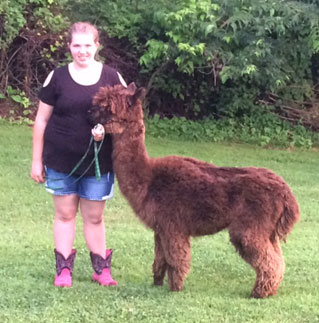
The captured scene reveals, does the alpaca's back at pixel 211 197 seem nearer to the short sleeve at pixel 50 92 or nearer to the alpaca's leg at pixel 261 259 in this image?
the alpaca's leg at pixel 261 259

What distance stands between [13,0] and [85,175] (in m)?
8.58

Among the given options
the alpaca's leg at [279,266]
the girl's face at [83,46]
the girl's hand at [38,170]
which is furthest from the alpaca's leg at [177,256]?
the girl's face at [83,46]

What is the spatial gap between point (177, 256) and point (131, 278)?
0.74 metres

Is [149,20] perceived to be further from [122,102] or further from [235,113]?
[122,102]

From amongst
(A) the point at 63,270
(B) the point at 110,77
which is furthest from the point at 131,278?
(B) the point at 110,77

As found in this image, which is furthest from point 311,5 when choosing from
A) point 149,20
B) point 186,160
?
point 186,160

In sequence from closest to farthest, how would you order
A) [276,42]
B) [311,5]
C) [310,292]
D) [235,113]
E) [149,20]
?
[310,292], [311,5], [276,42], [149,20], [235,113]

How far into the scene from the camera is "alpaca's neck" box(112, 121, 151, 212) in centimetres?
504

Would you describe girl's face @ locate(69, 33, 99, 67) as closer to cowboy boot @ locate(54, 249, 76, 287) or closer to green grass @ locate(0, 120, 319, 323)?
cowboy boot @ locate(54, 249, 76, 287)

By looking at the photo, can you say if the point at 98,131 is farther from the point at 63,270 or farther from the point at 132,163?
the point at 63,270

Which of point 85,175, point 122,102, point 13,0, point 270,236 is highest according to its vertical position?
point 13,0

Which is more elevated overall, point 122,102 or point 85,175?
point 122,102

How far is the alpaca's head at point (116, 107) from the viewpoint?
4.87 metres

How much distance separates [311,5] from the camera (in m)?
10.8
